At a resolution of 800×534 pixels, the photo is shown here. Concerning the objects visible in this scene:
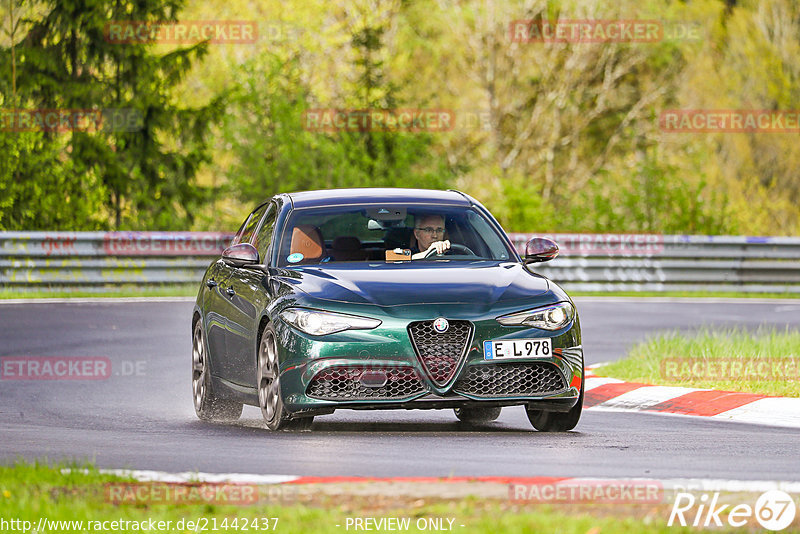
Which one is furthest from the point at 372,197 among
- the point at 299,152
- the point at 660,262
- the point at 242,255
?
the point at 299,152

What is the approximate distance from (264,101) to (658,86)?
2085cm

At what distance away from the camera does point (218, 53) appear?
5459cm

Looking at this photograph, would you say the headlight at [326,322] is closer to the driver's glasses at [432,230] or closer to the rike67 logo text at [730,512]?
the driver's glasses at [432,230]

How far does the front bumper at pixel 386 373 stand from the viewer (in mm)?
9547

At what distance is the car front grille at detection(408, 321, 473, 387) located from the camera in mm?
9570

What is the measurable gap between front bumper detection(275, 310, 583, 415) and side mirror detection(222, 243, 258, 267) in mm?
943

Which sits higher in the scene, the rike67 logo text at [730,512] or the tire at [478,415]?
the rike67 logo text at [730,512]

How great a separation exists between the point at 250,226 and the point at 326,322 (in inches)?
111

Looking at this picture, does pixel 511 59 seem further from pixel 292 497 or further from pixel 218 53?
pixel 292 497

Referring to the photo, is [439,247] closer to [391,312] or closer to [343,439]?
[391,312]

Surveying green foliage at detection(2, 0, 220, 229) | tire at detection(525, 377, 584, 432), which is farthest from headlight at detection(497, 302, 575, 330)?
green foliage at detection(2, 0, 220, 229)

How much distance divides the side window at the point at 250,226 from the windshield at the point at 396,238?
93 centimetres

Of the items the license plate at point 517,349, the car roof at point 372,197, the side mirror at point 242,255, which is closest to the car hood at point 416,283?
the license plate at point 517,349

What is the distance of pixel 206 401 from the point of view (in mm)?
11617
